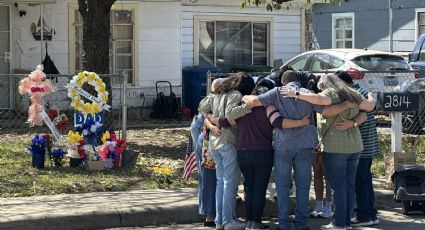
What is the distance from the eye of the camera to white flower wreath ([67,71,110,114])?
9797mm

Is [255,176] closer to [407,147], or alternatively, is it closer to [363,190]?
[363,190]

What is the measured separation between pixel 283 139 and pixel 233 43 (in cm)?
1179

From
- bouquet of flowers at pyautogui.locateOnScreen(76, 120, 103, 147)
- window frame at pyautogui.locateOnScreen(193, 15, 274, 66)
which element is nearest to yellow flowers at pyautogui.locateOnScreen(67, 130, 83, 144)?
bouquet of flowers at pyautogui.locateOnScreen(76, 120, 103, 147)

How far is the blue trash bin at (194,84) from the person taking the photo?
1711 centimetres

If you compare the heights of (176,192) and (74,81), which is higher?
(74,81)

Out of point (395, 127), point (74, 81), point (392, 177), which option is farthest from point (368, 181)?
point (74, 81)

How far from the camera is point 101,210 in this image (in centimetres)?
781

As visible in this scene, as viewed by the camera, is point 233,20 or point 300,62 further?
point 233,20

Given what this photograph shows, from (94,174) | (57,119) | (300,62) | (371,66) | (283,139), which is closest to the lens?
(283,139)

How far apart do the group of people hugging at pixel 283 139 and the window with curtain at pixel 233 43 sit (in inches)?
423

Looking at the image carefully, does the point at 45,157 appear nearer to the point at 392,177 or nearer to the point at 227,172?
the point at 227,172

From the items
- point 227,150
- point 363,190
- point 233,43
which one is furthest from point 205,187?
point 233,43

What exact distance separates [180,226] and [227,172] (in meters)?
0.99

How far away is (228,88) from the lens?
7.33 metres
